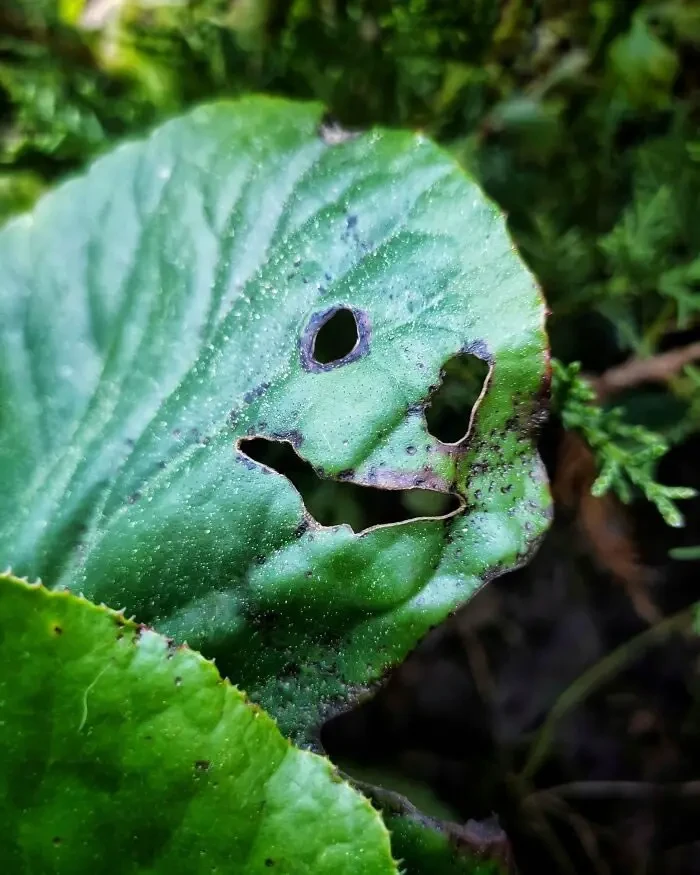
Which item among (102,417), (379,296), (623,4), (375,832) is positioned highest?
(623,4)

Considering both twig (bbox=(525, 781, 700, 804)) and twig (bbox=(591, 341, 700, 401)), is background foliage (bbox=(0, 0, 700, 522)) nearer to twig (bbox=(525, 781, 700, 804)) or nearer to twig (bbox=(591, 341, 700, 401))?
twig (bbox=(591, 341, 700, 401))

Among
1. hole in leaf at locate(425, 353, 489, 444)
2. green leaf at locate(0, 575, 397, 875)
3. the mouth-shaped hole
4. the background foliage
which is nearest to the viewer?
green leaf at locate(0, 575, 397, 875)

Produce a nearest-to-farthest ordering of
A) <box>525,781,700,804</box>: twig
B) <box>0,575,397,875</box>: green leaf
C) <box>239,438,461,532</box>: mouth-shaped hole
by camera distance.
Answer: <box>0,575,397,875</box>: green leaf
<box>239,438,461,532</box>: mouth-shaped hole
<box>525,781,700,804</box>: twig

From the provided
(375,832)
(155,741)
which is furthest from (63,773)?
(375,832)

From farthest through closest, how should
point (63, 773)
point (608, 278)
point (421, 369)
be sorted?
1. point (608, 278)
2. point (421, 369)
3. point (63, 773)

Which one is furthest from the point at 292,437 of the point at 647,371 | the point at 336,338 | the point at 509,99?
the point at 509,99

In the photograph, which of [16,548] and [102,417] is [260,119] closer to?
[102,417]

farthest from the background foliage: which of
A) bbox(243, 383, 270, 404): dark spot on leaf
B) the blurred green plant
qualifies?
bbox(243, 383, 270, 404): dark spot on leaf
